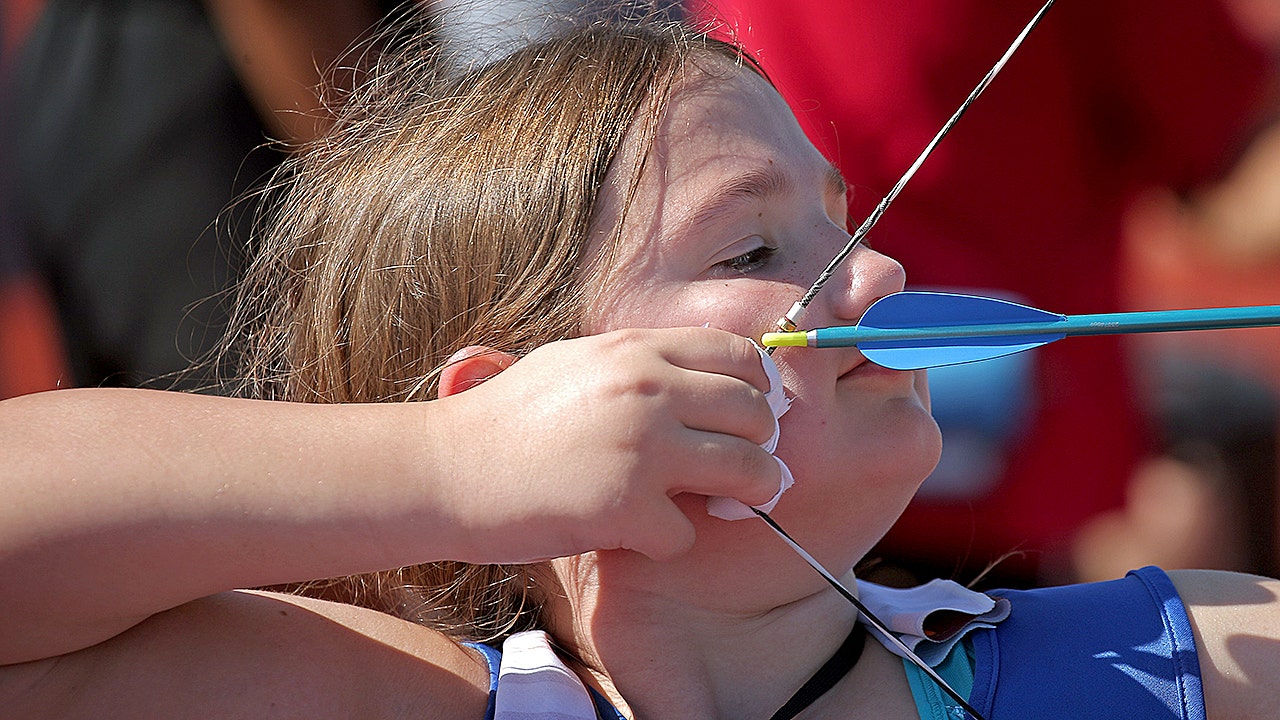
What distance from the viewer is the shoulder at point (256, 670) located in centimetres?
83

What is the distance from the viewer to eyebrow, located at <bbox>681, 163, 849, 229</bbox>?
0.97m

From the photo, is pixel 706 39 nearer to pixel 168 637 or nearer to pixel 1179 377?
pixel 168 637

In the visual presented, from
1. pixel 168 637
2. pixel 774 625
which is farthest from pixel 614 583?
pixel 168 637

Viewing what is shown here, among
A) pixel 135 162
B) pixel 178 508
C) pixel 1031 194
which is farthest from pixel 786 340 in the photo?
pixel 135 162

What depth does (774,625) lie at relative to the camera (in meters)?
1.01

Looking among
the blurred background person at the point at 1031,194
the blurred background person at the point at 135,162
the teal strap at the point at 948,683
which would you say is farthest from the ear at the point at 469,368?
the blurred background person at the point at 135,162

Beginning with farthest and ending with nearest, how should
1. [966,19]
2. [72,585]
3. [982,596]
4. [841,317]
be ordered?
[966,19]
[982,596]
[841,317]
[72,585]

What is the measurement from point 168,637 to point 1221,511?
143 cm

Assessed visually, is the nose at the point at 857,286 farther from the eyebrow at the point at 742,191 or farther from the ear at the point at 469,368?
the ear at the point at 469,368

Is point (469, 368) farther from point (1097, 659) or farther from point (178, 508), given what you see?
point (1097, 659)

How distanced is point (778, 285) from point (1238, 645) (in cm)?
53

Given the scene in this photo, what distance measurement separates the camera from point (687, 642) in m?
0.99

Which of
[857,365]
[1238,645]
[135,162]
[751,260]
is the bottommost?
[1238,645]

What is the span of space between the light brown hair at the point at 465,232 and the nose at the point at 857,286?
0.67 feet
